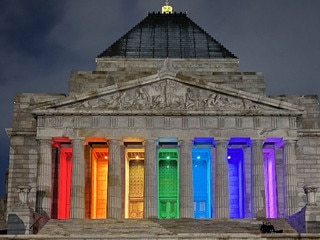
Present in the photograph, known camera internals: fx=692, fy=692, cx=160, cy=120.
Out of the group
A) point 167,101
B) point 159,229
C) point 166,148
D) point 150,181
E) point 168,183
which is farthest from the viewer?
point 168,183

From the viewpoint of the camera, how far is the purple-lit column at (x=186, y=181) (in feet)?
179

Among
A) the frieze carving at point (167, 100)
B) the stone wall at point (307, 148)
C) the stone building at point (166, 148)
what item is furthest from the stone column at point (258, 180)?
the stone wall at point (307, 148)

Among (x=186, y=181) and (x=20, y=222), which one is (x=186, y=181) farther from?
(x=20, y=222)

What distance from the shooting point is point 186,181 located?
55406 millimetres

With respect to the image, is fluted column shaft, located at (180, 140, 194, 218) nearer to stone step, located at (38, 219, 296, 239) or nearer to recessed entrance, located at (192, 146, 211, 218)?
recessed entrance, located at (192, 146, 211, 218)

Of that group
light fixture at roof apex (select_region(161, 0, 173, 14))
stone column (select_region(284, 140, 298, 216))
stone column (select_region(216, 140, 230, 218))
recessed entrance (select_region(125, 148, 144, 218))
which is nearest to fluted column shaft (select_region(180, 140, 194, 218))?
stone column (select_region(216, 140, 230, 218))

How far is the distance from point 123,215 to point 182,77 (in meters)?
12.3

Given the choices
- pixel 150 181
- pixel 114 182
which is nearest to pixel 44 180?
pixel 114 182

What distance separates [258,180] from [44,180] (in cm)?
1715

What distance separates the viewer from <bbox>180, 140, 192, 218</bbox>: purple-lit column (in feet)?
179

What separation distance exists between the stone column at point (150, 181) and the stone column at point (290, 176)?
1053 centimetres

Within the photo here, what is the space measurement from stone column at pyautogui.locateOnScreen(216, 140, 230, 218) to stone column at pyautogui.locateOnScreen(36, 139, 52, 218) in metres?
13.5

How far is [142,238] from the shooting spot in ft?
140

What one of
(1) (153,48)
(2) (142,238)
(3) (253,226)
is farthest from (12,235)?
(1) (153,48)
